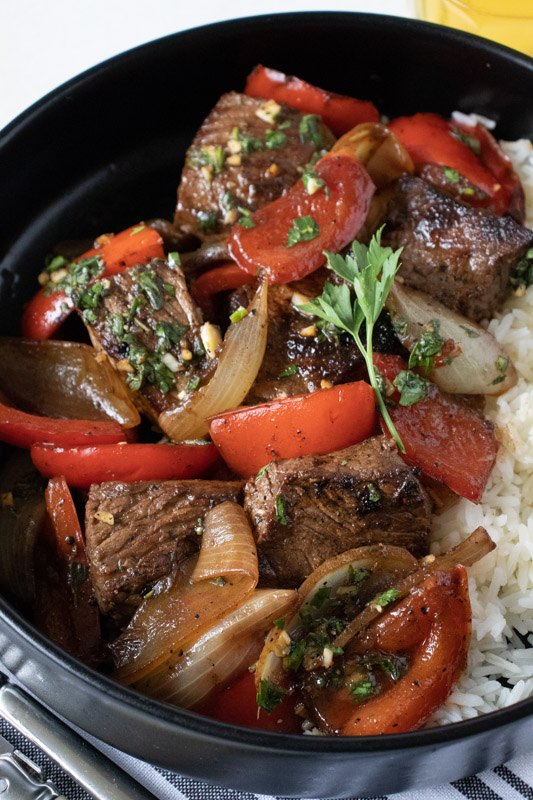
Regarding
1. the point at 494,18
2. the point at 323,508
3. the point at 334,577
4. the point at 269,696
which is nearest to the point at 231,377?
the point at 323,508

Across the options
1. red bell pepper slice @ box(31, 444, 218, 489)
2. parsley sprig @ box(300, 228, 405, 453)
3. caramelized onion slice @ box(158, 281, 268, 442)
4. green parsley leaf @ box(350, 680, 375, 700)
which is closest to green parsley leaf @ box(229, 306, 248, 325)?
caramelized onion slice @ box(158, 281, 268, 442)

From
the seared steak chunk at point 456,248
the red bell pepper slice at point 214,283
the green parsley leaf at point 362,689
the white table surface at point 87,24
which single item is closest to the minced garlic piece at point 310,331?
the red bell pepper slice at point 214,283

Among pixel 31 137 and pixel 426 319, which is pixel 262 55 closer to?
pixel 31 137

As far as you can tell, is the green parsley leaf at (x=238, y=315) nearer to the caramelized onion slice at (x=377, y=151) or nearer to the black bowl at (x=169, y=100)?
the caramelized onion slice at (x=377, y=151)

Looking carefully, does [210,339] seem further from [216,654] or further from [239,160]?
[216,654]

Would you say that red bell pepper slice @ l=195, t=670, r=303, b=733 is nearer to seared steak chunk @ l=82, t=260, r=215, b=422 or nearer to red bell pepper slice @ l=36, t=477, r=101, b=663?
red bell pepper slice @ l=36, t=477, r=101, b=663

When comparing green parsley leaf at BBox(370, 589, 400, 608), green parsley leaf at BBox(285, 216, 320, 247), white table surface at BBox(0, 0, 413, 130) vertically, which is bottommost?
green parsley leaf at BBox(370, 589, 400, 608)
